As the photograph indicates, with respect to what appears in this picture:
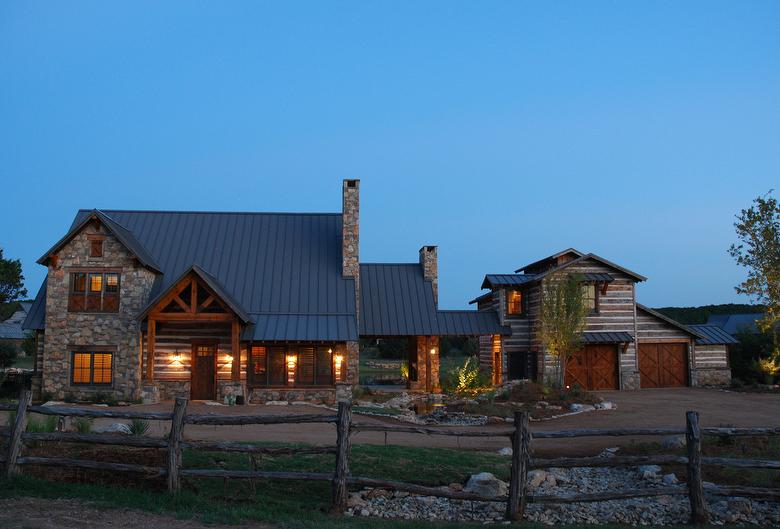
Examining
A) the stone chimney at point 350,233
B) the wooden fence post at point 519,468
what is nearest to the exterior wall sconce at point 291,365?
the stone chimney at point 350,233

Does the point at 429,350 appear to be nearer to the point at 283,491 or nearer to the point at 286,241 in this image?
the point at 286,241

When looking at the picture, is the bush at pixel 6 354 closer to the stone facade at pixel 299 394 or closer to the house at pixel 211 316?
the house at pixel 211 316

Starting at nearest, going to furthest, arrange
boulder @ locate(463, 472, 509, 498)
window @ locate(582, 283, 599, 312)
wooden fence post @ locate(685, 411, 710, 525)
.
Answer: wooden fence post @ locate(685, 411, 710, 525)
boulder @ locate(463, 472, 509, 498)
window @ locate(582, 283, 599, 312)

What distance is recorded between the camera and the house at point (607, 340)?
115 ft

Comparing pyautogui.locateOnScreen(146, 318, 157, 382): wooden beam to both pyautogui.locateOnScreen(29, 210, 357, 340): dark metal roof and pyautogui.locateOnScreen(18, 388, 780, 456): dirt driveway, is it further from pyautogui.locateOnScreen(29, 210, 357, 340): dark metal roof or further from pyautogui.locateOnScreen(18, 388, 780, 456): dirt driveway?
pyautogui.locateOnScreen(29, 210, 357, 340): dark metal roof

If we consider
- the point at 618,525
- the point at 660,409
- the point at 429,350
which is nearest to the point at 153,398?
the point at 429,350

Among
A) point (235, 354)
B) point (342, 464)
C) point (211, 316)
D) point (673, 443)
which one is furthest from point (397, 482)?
point (211, 316)

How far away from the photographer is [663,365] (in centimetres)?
3638

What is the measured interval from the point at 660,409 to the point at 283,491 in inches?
733

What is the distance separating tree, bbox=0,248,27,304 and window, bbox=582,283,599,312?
3855 centimetres

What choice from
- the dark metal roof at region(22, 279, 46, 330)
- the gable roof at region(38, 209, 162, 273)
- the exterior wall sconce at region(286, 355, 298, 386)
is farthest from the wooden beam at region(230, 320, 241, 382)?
the dark metal roof at region(22, 279, 46, 330)

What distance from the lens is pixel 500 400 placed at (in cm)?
2772

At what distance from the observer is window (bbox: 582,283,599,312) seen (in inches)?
1391

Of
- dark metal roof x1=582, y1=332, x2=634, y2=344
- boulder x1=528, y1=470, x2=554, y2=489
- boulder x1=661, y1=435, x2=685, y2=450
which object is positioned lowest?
boulder x1=528, y1=470, x2=554, y2=489
